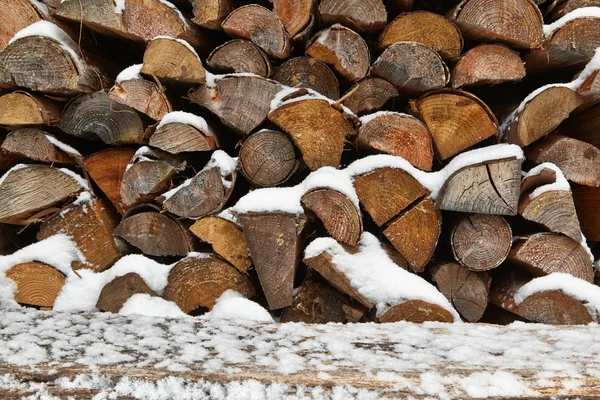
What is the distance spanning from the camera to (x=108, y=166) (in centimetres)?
201

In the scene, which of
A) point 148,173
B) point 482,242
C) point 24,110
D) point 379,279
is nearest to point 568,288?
point 482,242

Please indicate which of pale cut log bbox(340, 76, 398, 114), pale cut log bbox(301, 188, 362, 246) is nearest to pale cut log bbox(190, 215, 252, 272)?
pale cut log bbox(301, 188, 362, 246)

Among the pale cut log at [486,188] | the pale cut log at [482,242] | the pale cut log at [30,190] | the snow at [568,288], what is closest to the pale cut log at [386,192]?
the pale cut log at [486,188]

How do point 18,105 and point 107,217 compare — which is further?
point 107,217

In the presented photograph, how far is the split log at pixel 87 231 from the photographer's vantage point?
2.01m

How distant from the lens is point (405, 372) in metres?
1.08

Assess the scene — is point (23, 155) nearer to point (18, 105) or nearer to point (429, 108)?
A: point (18, 105)

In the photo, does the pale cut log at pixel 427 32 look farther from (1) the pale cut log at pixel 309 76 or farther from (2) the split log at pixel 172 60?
(2) the split log at pixel 172 60

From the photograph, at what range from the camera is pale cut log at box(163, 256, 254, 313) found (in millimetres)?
1912

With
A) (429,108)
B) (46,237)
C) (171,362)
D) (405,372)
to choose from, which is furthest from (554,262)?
(46,237)

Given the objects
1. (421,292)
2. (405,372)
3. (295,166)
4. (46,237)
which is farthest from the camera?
(46,237)

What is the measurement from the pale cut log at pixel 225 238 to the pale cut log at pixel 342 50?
719mm

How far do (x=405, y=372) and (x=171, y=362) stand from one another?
1.69ft

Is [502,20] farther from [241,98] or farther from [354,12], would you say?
[241,98]
